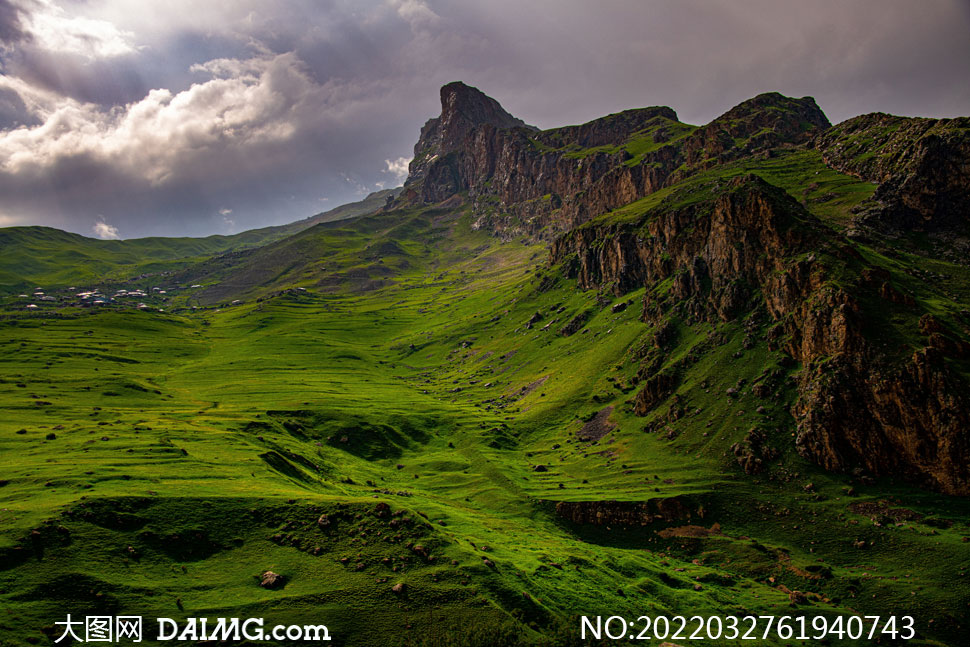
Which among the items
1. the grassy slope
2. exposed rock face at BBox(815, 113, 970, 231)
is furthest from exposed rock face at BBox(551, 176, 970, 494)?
Result: exposed rock face at BBox(815, 113, 970, 231)

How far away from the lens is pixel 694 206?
180 meters

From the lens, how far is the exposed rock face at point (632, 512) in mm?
94250

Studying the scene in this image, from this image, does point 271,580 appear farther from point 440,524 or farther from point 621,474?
point 621,474

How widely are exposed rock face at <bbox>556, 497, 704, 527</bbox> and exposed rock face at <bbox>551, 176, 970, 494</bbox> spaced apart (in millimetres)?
27973

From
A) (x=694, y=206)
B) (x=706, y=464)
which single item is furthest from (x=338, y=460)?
(x=694, y=206)

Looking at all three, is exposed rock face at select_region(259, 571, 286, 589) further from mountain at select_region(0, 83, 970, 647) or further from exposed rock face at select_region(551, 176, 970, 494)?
exposed rock face at select_region(551, 176, 970, 494)

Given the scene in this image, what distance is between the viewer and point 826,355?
325 feet

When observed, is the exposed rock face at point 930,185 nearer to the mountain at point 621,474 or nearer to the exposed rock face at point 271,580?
the mountain at point 621,474

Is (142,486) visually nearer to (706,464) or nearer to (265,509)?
(265,509)

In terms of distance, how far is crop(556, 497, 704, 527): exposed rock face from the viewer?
309 feet

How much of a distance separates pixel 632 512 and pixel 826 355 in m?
54.0

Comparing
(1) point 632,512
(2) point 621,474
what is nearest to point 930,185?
(2) point 621,474

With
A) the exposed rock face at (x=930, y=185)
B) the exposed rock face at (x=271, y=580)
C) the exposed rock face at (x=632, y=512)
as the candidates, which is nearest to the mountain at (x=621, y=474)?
the exposed rock face at (x=271, y=580)

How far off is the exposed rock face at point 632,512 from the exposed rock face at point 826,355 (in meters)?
28.0
